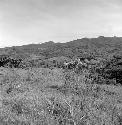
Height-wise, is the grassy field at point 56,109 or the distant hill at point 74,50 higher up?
the distant hill at point 74,50

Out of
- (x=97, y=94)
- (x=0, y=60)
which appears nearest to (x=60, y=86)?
(x=97, y=94)

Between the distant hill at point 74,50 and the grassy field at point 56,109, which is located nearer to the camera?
the grassy field at point 56,109

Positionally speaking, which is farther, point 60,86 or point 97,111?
point 60,86

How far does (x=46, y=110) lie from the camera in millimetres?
8602

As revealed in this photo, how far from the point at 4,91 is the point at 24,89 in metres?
0.97

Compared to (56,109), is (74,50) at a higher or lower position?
higher

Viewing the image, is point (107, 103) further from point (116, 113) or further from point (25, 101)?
point (25, 101)

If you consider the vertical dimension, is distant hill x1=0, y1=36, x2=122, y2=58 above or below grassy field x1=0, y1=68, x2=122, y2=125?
above

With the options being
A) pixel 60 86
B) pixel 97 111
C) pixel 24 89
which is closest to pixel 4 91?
pixel 24 89

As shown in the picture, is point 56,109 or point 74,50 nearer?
point 56,109

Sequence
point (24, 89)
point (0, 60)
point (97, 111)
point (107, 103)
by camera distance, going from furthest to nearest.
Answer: point (0, 60) → point (24, 89) → point (107, 103) → point (97, 111)

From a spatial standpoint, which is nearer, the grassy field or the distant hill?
the grassy field

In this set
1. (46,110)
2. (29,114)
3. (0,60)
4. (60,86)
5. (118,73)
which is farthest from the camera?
(0,60)

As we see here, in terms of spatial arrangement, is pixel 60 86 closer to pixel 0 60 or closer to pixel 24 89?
pixel 24 89
